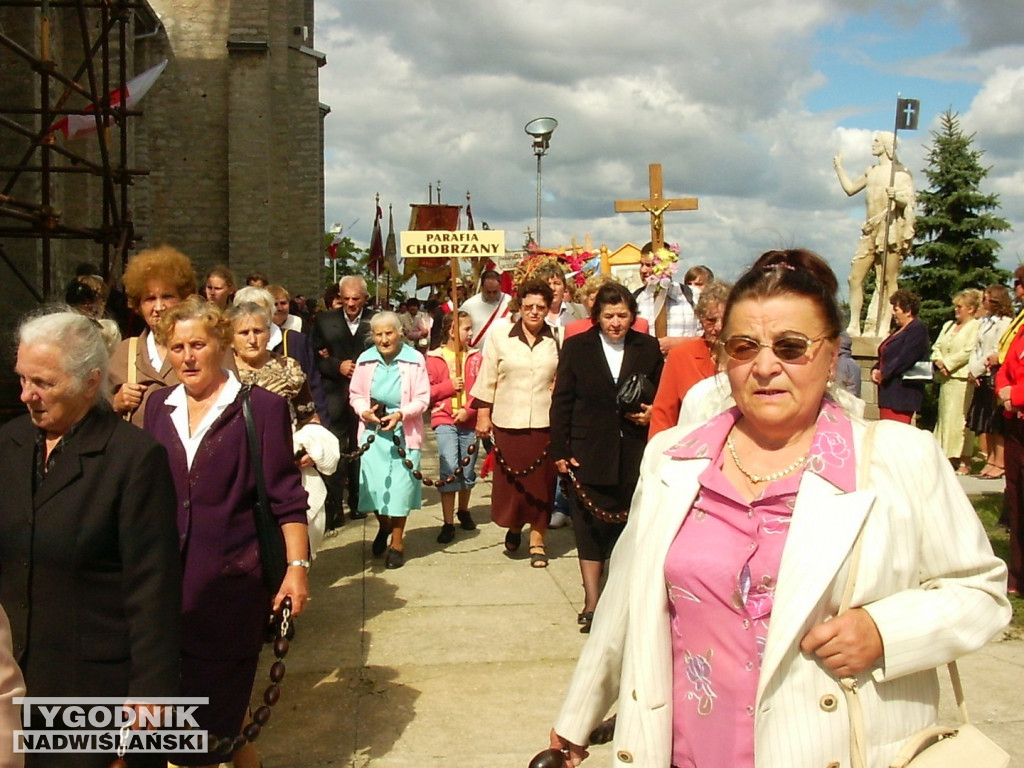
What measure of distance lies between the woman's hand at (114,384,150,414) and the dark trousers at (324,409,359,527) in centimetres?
422

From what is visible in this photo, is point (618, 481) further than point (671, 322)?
No

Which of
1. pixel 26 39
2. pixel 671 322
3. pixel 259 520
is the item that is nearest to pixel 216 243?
pixel 26 39

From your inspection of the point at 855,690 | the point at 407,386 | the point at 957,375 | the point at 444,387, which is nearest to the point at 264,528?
the point at 855,690

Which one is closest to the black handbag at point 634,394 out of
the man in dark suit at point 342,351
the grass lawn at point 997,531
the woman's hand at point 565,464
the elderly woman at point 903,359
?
the woman's hand at point 565,464

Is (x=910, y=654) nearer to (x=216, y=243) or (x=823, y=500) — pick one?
(x=823, y=500)

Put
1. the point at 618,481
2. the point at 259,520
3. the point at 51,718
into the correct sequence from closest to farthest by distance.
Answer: the point at 51,718
the point at 259,520
the point at 618,481

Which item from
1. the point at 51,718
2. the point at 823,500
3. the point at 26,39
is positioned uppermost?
the point at 26,39

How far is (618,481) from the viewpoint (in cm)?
643

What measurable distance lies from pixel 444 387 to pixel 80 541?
621 centimetres

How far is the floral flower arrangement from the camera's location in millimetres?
8523

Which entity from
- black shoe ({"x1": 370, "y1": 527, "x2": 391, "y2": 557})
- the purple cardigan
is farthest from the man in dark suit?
the purple cardigan

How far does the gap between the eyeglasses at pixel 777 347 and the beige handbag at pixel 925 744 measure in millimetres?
311

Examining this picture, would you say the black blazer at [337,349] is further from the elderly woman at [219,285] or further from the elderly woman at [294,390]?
the elderly woman at [294,390]

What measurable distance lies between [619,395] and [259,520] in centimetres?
314
